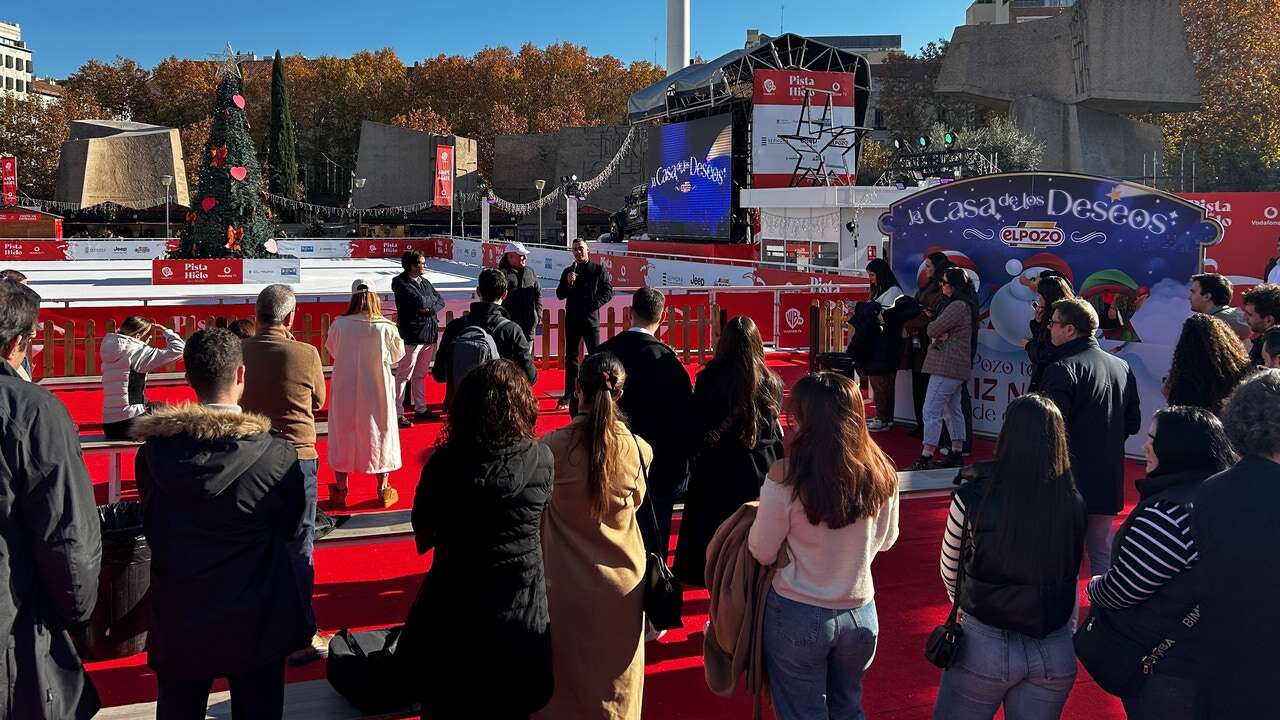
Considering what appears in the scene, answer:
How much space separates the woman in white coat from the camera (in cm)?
705

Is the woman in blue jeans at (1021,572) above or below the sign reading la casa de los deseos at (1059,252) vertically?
below

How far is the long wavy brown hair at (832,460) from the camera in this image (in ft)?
10.7

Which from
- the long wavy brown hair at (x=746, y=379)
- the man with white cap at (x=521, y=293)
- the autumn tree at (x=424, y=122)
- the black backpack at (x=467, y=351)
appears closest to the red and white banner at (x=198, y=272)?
the man with white cap at (x=521, y=293)

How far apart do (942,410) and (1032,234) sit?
7.17 feet

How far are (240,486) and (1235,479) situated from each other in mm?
2887

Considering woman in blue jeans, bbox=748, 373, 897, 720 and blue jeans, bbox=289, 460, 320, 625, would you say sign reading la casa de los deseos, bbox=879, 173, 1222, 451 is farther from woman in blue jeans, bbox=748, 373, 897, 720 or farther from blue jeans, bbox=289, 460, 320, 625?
blue jeans, bbox=289, 460, 320, 625

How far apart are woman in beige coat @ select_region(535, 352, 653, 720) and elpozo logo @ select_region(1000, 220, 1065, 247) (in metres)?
7.19

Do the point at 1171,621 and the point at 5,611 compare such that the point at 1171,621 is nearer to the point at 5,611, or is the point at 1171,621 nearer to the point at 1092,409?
the point at 1092,409

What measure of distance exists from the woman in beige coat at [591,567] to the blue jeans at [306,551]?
33.7 inches

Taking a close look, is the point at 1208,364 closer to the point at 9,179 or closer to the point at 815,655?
the point at 815,655

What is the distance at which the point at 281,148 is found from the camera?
65.3 m

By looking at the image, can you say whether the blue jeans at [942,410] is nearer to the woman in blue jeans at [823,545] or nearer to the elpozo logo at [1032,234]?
the elpozo logo at [1032,234]

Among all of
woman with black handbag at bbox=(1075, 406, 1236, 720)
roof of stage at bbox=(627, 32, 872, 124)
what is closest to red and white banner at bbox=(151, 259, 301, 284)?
roof of stage at bbox=(627, 32, 872, 124)

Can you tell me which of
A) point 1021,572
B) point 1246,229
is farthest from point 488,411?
point 1246,229
